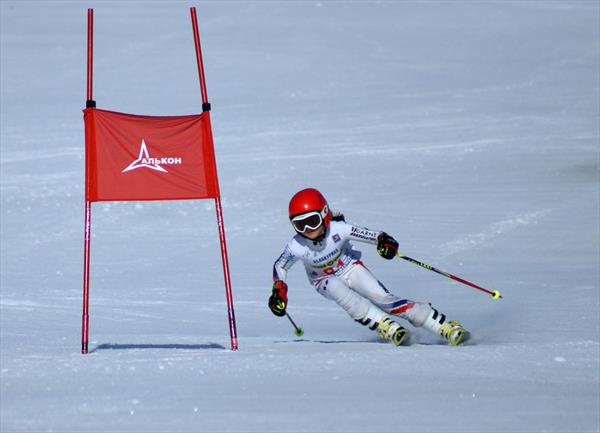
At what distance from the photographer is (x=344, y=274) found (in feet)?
26.8

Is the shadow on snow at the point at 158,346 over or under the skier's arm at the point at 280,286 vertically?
under

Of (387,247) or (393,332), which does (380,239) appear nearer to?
(387,247)

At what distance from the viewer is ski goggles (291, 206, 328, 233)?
773 centimetres

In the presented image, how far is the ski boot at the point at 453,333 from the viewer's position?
769cm

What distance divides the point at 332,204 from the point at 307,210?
316 inches

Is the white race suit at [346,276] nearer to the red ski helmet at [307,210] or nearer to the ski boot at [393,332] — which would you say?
the ski boot at [393,332]

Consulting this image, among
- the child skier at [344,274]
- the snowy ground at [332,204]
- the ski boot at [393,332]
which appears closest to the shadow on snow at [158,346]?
the snowy ground at [332,204]

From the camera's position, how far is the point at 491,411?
5.47 metres

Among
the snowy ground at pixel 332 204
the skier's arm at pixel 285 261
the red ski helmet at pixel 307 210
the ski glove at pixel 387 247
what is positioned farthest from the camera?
the skier's arm at pixel 285 261

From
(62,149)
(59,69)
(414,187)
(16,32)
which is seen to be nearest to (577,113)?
(414,187)

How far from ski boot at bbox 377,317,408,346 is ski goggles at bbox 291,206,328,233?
791 millimetres

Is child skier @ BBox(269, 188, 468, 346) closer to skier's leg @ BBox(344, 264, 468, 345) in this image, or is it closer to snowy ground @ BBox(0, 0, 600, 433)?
skier's leg @ BBox(344, 264, 468, 345)

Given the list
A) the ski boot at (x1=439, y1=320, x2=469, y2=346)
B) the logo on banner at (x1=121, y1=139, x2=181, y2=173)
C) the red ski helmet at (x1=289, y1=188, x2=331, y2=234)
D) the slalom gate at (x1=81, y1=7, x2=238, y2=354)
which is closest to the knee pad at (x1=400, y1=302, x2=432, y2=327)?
the ski boot at (x1=439, y1=320, x2=469, y2=346)

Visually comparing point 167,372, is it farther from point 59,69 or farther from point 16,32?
point 16,32
